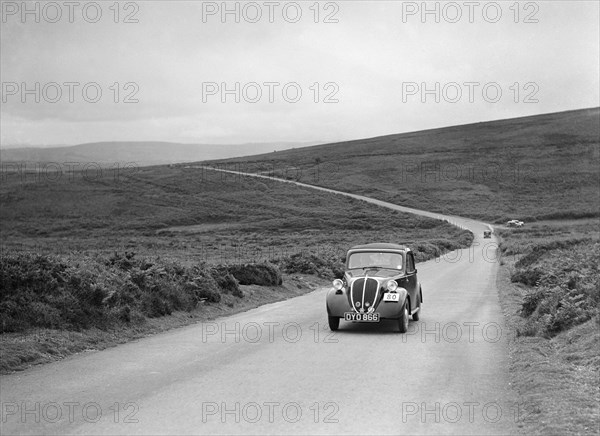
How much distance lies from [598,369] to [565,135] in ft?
545

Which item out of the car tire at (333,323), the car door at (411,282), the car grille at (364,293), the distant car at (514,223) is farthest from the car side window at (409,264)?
the distant car at (514,223)

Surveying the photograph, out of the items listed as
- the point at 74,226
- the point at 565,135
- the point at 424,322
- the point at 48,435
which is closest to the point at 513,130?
the point at 565,135

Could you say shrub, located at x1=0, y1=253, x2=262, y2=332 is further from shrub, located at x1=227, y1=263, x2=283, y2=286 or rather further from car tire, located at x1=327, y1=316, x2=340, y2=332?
shrub, located at x1=227, y1=263, x2=283, y2=286

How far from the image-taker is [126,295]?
707 inches

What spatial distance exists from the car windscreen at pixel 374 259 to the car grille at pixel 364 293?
5.42ft

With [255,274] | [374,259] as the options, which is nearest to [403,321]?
[374,259]

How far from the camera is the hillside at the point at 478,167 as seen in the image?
397 ft

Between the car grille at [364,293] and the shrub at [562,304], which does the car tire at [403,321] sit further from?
the shrub at [562,304]

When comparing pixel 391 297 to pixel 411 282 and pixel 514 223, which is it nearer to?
pixel 411 282

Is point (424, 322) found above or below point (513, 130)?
below

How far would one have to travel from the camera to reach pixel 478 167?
14662 centimetres

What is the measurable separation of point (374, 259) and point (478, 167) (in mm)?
132653

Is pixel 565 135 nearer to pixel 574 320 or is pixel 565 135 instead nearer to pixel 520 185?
pixel 520 185

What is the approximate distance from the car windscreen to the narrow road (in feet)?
6.32
